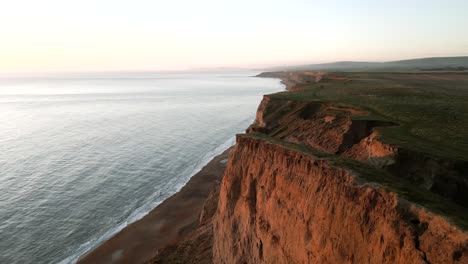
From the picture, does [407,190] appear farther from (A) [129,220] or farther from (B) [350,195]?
(A) [129,220]

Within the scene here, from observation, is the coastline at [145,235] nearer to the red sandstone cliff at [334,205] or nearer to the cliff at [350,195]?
the cliff at [350,195]

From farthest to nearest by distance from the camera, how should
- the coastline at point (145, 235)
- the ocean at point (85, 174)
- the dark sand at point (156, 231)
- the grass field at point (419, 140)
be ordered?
the ocean at point (85, 174), the dark sand at point (156, 231), the coastline at point (145, 235), the grass field at point (419, 140)

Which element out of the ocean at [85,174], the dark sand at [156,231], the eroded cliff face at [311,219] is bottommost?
the dark sand at [156,231]

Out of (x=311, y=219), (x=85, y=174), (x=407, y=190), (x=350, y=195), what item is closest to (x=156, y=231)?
(x=85, y=174)

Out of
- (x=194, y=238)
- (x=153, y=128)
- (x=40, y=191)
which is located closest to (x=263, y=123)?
(x=194, y=238)

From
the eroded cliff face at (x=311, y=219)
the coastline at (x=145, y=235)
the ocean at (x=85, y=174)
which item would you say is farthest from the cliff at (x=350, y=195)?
the ocean at (x=85, y=174)

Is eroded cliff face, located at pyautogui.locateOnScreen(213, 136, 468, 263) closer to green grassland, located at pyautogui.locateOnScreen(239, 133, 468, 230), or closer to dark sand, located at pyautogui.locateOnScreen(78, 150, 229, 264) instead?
green grassland, located at pyautogui.locateOnScreen(239, 133, 468, 230)
